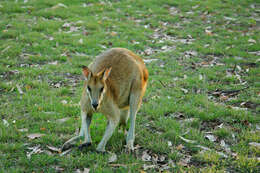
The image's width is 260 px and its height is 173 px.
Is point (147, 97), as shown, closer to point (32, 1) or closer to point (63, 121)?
point (63, 121)

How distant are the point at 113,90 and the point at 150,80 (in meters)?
2.10

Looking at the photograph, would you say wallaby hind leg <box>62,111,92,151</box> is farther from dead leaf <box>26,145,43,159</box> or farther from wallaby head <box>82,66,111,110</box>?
wallaby head <box>82,66,111,110</box>

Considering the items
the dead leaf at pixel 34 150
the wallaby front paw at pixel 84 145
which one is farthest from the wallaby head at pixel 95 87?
the dead leaf at pixel 34 150

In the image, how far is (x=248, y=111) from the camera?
15.7ft

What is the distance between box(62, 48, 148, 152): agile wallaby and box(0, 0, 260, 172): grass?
0.73 ft

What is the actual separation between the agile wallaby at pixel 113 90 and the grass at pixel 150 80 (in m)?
0.22

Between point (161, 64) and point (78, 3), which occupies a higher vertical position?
point (78, 3)

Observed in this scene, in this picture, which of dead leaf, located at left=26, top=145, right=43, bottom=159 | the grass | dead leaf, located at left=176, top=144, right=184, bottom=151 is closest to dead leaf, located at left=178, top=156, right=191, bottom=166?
the grass

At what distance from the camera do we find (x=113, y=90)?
407 centimetres

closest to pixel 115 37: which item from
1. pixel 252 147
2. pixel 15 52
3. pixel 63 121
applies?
pixel 15 52

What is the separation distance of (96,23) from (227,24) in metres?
3.95

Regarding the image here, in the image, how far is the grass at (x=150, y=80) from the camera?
3.72m

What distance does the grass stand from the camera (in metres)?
3.72

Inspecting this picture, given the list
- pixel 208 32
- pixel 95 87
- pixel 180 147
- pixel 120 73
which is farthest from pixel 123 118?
pixel 208 32
